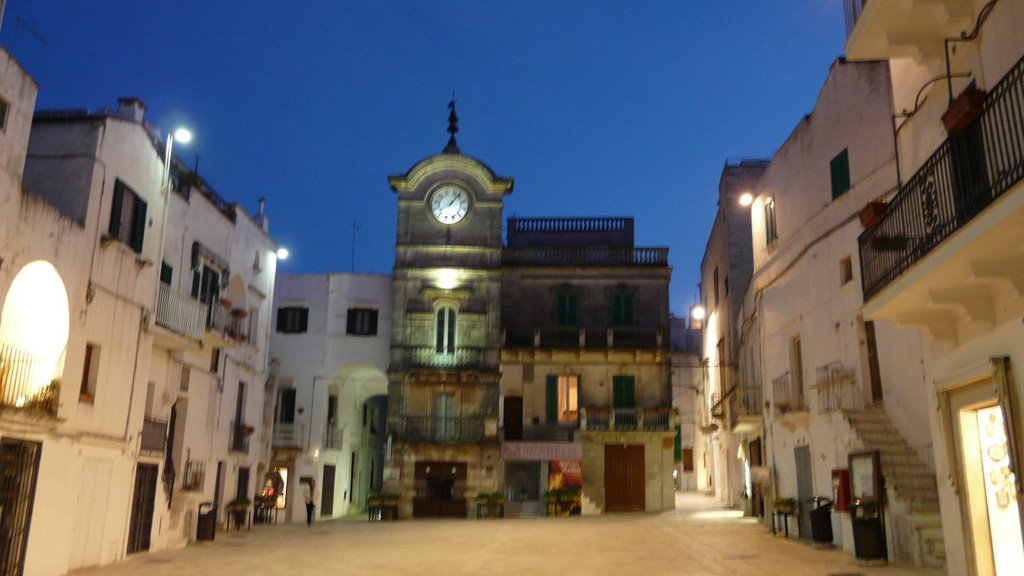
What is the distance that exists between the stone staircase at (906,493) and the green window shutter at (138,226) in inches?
649

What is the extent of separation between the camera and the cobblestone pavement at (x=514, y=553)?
15797mm

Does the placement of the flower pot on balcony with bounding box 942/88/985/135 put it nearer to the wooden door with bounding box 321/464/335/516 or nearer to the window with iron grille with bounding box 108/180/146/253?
the window with iron grille with bounding box 108/180/146/253

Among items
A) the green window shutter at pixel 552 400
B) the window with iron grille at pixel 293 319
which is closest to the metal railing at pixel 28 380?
the window with iron grille at pixel 293 319

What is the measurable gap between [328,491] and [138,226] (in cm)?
1967

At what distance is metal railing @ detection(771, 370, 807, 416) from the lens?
22.5 metres

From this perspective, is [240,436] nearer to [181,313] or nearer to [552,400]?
[181,313]

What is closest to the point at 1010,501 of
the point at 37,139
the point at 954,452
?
the point at 954,452

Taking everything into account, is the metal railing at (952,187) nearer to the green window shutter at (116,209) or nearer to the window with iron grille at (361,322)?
the green window shutter at (116,209)

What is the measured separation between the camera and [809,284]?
71.9ft

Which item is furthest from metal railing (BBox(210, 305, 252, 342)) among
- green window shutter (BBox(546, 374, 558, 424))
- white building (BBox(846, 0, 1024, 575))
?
white building (BBox(846, 0, 1024, 575))

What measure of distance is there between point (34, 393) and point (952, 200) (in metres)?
15.0

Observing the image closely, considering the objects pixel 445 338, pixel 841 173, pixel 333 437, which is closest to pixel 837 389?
pixel 841 173

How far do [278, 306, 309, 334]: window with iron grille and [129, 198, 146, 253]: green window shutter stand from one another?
17.8 m

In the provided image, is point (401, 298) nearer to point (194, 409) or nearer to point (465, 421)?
point (465, 421)
